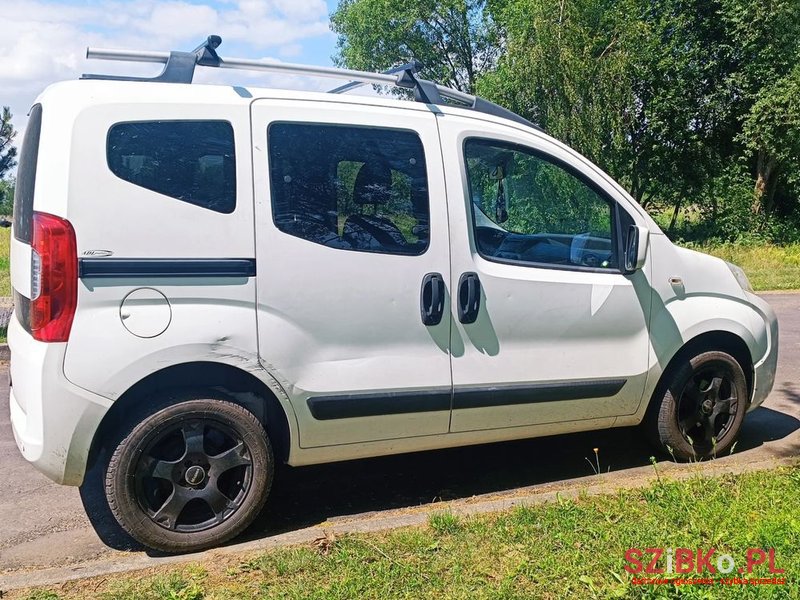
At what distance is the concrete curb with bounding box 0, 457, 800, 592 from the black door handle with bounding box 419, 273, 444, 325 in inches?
37.8

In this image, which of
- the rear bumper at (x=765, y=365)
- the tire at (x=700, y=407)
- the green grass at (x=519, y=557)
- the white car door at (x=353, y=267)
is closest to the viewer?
the green grass at (x=519, y=557)

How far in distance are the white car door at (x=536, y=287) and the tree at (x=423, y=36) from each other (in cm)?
3204

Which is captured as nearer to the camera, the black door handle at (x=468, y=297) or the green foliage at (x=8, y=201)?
the black door handle at (x=468, y=297)

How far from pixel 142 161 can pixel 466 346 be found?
1787mm

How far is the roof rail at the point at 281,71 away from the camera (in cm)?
342

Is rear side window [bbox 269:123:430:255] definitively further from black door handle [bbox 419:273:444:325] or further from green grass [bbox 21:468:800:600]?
green grass [bbox 21:468:800:600]

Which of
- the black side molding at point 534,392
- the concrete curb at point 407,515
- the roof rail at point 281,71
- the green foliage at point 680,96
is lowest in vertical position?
the concrete curb at point 407,515

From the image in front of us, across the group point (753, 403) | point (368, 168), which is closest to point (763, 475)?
point (753, 403)

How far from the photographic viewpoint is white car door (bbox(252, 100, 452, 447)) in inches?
132

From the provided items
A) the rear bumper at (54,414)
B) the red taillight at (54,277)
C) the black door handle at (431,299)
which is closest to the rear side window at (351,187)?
the black door handle at (431,299)

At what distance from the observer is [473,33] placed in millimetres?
36531

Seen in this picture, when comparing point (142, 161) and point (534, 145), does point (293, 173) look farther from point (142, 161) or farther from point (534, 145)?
point (534, 145)

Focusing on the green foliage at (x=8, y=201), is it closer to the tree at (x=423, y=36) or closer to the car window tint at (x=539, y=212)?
the car window tint at (x=539, y=212)

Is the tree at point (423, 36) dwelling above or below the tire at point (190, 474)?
above
